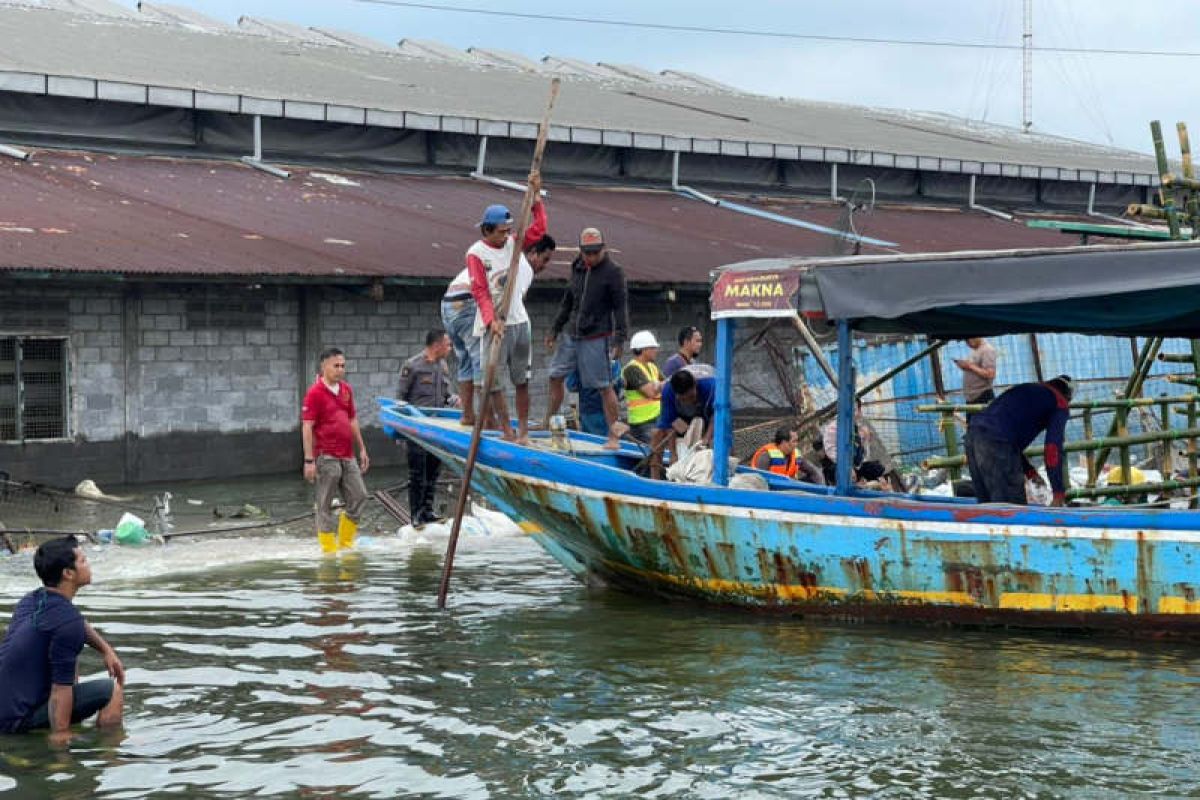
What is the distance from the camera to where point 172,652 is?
10.6 metres

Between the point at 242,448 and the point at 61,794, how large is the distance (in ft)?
42.2

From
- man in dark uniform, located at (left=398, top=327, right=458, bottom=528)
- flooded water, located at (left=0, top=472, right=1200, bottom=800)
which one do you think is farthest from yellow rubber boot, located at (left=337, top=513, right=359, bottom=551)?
flooded water, located at (left=0, top=472, right=1200, bottom=800)

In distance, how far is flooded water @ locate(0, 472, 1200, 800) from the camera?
25.9 ft

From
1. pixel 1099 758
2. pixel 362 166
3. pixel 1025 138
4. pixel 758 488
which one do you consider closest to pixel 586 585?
pixel 758 488

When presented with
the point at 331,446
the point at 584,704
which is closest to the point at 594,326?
the point at 331,446

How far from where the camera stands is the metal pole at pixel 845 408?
11859mm

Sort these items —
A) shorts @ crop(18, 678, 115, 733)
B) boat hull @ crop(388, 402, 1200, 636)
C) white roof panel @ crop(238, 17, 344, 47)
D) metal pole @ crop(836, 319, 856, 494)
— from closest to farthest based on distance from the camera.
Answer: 1. shorts @ crop(18, 678, 115, 733)
2. boat hull @ crop(388, 402, 1200, 636)
3. metal pole @ crop(836, 319, 856, 494)
4. white roof panel @ crop(238, 17, 344, 47)

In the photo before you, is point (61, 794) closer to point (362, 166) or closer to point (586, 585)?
point (586, 585)

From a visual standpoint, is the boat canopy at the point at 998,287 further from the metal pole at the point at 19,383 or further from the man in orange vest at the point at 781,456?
the metal pole at the point at 19,383

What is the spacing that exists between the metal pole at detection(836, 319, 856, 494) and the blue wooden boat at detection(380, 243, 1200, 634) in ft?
0.05

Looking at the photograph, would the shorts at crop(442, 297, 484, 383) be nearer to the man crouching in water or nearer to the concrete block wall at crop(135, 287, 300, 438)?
the man crouching in water

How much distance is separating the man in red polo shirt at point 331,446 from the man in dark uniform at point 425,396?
912mm

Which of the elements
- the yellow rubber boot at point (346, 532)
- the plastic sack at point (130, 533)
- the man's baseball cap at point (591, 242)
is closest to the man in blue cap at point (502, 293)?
the man's baseball cap at point (591, 242)

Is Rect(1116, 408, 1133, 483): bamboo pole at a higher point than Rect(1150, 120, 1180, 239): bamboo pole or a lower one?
lower
